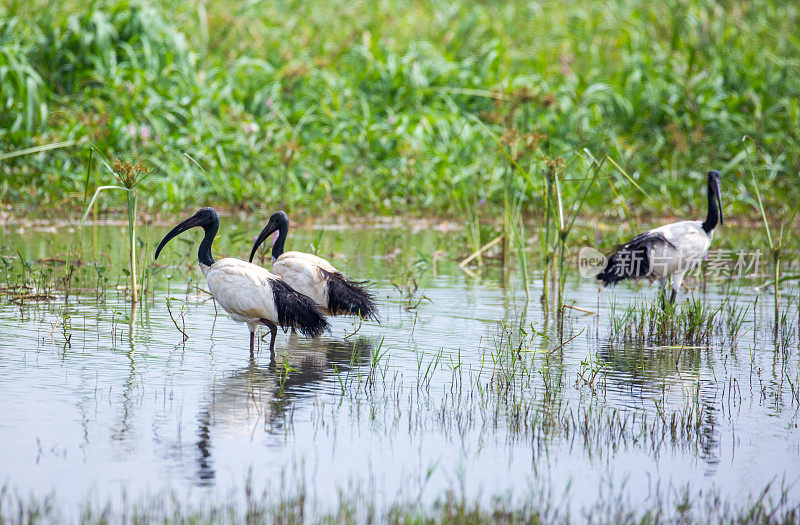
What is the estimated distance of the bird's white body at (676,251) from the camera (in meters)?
9.78

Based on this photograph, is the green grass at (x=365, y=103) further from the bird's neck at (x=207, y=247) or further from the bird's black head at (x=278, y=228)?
the bird's neck at (x=207, y=247)

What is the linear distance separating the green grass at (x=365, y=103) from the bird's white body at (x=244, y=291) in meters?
7.14

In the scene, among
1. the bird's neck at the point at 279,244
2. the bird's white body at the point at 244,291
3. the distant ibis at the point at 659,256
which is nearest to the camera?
the bird's white body at the point at 244,291

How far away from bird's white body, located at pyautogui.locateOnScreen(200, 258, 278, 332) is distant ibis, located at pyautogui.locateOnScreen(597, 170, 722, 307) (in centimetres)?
353

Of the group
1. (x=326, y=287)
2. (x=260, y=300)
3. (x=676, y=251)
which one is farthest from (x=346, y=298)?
(x=676, y=251)

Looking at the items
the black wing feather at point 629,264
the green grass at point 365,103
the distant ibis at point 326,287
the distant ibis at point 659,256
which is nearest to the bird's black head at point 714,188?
the distant ibis at point 659,256

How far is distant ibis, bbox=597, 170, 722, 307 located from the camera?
9773mm

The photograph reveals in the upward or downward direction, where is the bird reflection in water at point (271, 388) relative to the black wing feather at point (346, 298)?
downward

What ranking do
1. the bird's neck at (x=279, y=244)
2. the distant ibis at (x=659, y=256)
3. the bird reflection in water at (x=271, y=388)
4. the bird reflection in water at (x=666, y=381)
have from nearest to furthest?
the bird reflection in water at (x=271, y=388), the bird reflection in water at (x=666, y=381), the bird's neck at (x=279, y=244), the distant ibis at (x=659, y=256)

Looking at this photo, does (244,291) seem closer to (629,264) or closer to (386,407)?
(386,407)

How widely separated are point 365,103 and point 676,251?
31.4ft

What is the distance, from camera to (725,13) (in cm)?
2347

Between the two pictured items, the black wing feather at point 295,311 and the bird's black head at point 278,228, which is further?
the bird's black head at point 278,228

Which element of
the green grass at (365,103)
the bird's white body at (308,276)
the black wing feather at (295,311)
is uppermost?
the green grass at (365,103)
